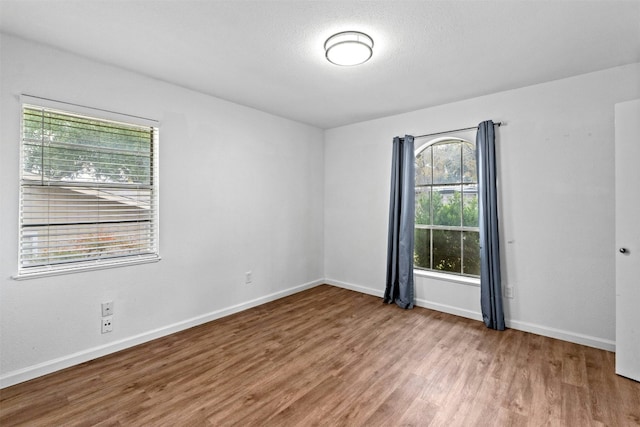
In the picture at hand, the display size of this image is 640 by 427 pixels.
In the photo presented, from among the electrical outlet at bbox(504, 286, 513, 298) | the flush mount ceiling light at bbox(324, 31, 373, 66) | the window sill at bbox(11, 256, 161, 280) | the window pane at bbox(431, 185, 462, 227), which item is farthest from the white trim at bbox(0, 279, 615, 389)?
the flush mount ceiling light at bbox(324, 31, 373, 66)

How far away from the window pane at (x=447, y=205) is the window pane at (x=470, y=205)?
57 millimetres

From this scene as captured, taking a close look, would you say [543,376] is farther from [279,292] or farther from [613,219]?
[279,292]

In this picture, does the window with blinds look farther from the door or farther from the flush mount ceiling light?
the door

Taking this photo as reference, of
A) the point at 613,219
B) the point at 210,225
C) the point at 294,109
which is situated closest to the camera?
the point at 613,219

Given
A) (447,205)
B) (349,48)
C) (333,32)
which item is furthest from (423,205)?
(333,32)

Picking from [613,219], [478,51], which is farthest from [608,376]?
[478,51]

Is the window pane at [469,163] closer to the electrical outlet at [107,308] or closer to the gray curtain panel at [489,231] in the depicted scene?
the gray curtain panel at [489,231]

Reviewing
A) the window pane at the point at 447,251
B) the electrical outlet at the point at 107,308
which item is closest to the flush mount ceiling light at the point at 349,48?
the window pane at the point at 447,251

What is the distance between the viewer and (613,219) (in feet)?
8.68

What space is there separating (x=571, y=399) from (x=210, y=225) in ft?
11.2

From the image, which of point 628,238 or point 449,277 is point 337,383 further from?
point 628,238

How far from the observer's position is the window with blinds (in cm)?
228

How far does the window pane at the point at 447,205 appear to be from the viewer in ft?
12.1

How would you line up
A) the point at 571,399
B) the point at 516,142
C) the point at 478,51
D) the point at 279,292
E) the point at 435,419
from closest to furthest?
the point at 435,419
the point at 571,399
the point at 478,51
the point at 516,142
the point at 279,292
